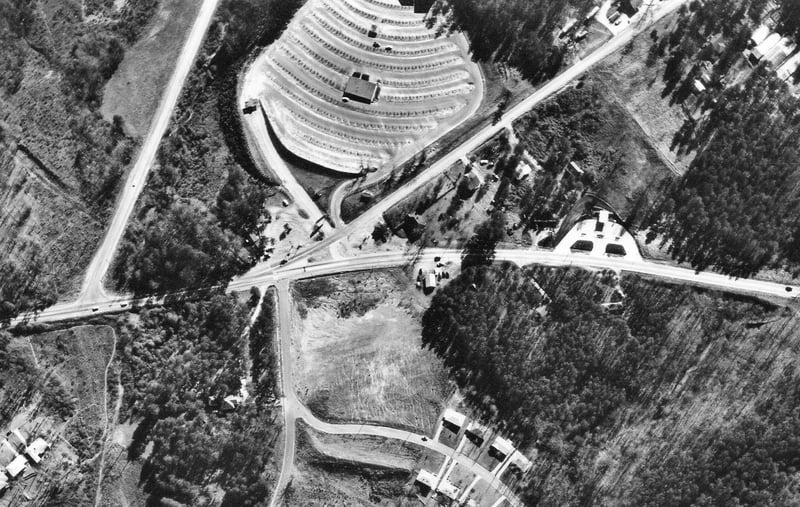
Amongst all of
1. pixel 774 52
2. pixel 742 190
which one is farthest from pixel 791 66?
pixel 742 190

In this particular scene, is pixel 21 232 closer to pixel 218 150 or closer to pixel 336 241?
pixel 218 150

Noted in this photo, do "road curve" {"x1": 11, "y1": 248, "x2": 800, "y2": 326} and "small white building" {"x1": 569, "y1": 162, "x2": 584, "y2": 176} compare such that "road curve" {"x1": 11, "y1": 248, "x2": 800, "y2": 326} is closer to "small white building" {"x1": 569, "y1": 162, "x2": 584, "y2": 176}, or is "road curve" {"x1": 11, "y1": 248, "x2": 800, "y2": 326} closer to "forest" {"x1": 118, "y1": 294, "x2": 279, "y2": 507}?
"forest" {"x1": 118, "y1": 294, "x2": 279, "y2": 507}

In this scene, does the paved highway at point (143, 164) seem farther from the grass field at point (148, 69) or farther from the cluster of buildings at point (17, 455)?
the cluster of buildings at point (17, 455)

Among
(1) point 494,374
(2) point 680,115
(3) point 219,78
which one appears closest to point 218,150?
(3) point 219,78

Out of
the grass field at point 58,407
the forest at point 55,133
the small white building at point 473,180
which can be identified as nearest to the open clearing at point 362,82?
the small white building at point 473,180

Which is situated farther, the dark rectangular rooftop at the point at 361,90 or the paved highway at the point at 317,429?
the dark rectangular rooftop at the point at 361,90

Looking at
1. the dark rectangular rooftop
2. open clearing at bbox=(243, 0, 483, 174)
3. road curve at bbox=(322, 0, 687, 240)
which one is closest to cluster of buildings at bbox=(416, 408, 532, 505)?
road curve at bbox=(322, 0, 687, 240)

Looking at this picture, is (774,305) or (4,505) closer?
(4,505)

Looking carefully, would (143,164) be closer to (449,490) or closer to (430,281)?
(430,281)
